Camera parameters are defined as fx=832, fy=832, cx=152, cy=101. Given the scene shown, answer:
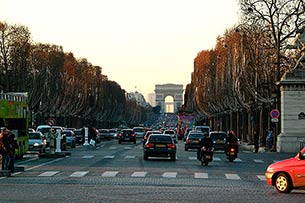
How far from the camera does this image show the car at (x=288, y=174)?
74.9 ft

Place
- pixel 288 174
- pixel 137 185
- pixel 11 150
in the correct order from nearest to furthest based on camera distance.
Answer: pixel 288 174
pixel 137 185
pixel 11 150

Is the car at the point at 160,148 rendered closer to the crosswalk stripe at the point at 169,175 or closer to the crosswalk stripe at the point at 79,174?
the crosswalk stripe at the point at 169,175

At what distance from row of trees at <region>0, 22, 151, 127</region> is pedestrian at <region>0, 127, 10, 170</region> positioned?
28.8 m

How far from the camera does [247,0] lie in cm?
6481

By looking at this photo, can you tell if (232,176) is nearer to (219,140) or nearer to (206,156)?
(206,156)

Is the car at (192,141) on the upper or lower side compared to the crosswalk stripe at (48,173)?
upper

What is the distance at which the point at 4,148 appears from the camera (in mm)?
30891

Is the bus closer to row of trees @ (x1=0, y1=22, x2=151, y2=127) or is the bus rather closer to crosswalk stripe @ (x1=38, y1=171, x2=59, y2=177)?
crosswalk stripe @ (x1=38, y1=171, x2=59, y2=177)

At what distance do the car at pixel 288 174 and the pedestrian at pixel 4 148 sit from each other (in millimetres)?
11258

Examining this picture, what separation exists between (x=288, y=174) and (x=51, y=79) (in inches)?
3350

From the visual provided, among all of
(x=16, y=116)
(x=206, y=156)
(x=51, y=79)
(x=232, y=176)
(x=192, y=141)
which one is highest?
(x=51, y=79)

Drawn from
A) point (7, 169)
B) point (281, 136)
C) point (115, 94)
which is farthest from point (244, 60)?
point (115, 94)

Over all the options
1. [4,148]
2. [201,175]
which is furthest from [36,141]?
[201,175]

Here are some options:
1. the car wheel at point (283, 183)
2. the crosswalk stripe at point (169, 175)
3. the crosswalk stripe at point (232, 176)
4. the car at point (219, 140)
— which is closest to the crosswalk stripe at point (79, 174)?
the crosswalk stripe at point (169, 175)
